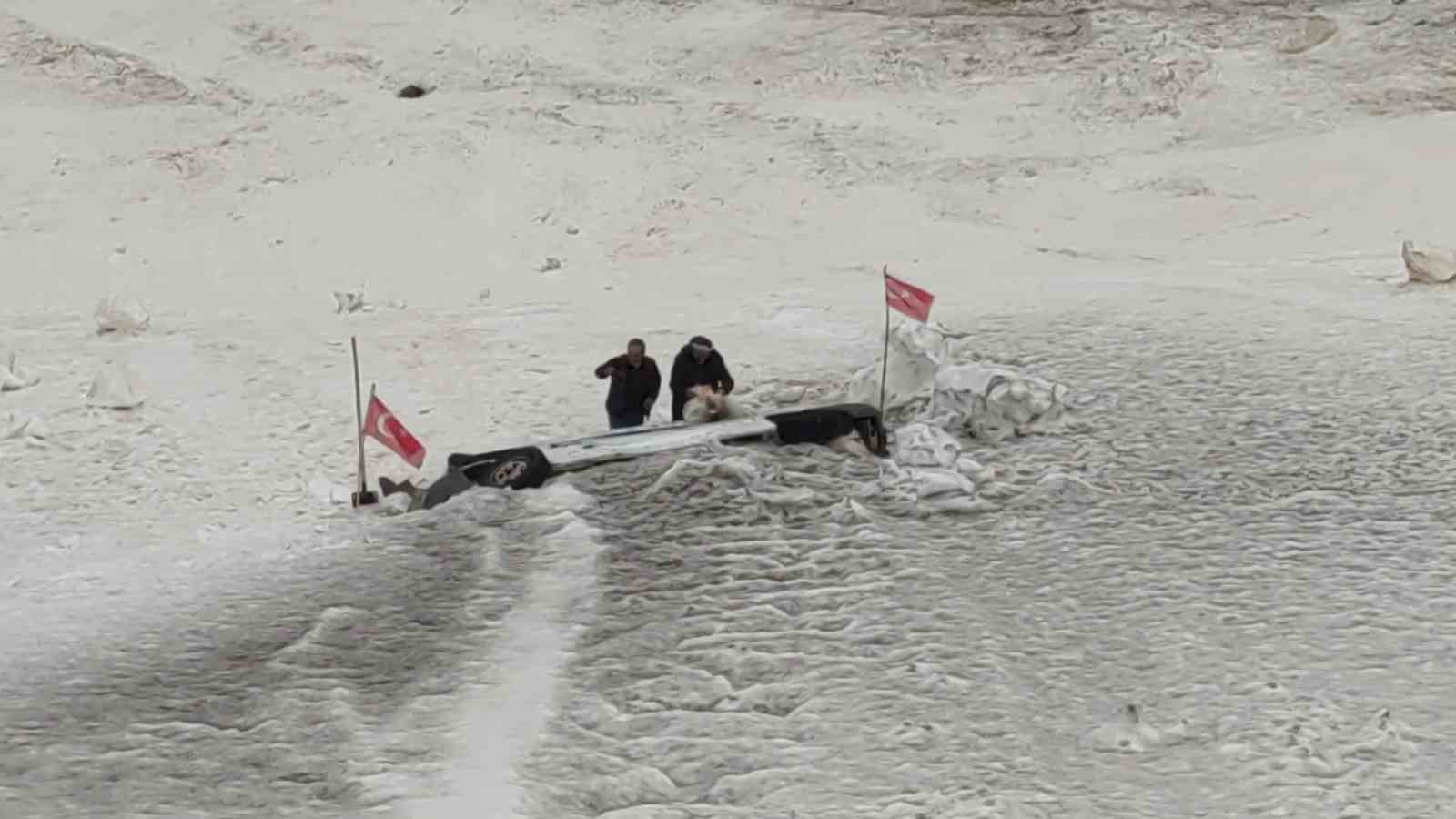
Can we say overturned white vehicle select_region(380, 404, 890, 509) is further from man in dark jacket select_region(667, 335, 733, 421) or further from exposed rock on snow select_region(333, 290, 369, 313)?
exposed rock on snow select_region(333, 290, 369, 313)

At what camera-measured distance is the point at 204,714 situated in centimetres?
1017

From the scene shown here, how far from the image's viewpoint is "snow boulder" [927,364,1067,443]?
592 inches

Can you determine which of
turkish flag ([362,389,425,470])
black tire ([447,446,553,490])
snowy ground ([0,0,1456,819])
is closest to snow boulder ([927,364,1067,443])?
snowy ground ([0,0,1456,819])

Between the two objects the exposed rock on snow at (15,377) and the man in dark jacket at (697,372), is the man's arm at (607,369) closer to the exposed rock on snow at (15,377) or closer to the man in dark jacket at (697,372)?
the man in dark jacket at (697,372)

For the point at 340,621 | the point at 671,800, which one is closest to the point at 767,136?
the point at 340,621

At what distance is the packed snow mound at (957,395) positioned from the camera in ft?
49.4

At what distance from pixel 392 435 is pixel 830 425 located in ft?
12.2

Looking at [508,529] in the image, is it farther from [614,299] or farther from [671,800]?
[614,299]

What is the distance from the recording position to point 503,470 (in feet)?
45.5

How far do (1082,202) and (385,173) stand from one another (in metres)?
10.4

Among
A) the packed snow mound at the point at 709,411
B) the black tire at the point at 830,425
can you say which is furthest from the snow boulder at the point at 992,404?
the packed snow mound at the point at 709,411

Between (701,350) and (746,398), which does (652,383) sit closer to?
(701,350)

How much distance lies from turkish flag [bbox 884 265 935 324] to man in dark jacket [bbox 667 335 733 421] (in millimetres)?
1671

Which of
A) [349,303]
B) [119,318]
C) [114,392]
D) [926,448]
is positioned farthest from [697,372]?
[119,318]
